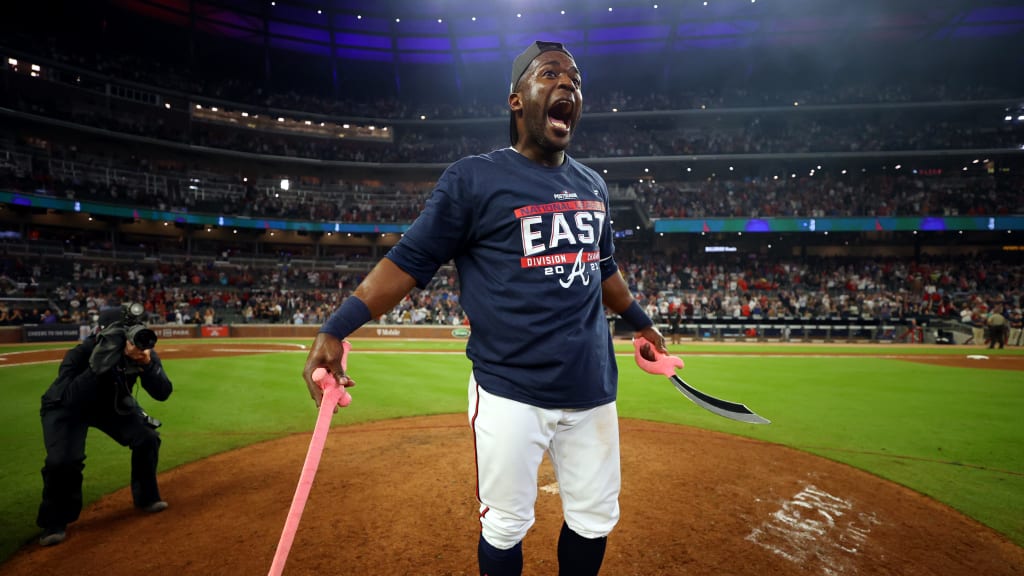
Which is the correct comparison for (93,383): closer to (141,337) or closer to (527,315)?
(141,337)

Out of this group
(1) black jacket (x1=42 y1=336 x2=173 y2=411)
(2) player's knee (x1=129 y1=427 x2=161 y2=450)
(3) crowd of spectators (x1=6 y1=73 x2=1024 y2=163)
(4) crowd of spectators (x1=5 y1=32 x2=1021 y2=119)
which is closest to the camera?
(1) black jacket (x1=42 y1=336 x2=173 y2=411)

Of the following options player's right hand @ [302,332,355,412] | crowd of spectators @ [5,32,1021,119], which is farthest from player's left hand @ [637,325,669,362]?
crowd of spectators @ [5,32,1021,119]

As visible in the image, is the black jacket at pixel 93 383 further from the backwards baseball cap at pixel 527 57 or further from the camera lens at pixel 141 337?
the backwards baseball cap at pixel 527 57

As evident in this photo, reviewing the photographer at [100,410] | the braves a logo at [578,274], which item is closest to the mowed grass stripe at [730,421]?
the photographer at [100,410]

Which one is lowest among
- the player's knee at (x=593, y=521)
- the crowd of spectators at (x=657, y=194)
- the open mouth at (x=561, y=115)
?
the player's knee at (x=593, y=521)

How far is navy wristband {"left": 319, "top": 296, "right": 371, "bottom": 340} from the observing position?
1.80 m

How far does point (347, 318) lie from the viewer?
184 cm

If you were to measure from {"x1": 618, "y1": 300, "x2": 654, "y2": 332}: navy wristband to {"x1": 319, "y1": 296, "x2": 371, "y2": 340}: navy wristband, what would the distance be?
5.02 feet

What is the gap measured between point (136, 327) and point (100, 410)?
98 centimetres

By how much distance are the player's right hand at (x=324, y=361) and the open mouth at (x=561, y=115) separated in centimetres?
131

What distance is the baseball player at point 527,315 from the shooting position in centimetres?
191

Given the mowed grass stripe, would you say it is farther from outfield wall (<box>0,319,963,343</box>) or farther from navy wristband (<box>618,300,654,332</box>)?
outfield wall (<box>0,319,963,343</box>)

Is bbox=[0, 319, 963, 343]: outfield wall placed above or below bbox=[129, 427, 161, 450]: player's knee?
→ below

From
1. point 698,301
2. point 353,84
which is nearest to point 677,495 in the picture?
point 698,301
